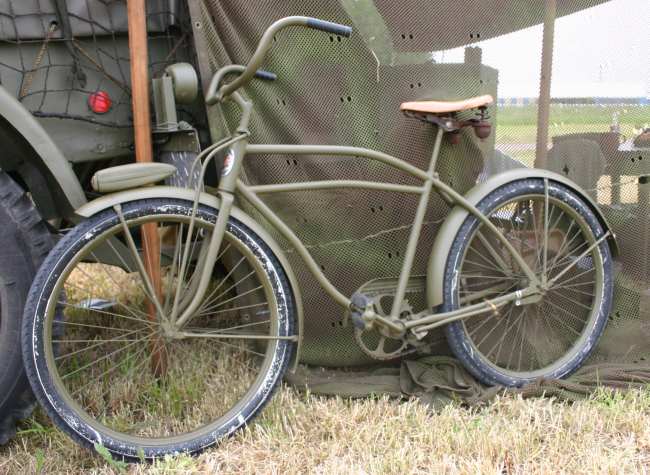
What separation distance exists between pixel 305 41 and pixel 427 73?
22.9 inches

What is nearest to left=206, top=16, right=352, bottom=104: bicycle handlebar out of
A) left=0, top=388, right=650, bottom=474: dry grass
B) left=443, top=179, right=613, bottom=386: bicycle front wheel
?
left=443, top=179, right=613, bottom=386: bicycle front wheel

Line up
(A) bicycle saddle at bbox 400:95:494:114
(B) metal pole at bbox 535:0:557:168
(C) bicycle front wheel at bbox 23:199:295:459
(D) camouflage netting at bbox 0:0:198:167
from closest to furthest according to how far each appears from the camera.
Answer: (C) bicycle front wheel at bbox 23:199:295:459 → (D) camouflage netting at bbox 0:0:198:167 → (A) bicycle saddle at bbox 400:95:494:114 → (B) metal pole at bbox 535:0:557:168

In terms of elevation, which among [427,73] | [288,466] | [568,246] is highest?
[427,73]

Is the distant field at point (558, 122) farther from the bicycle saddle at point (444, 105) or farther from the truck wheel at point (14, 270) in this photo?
the truck wheel at point (14, 270)

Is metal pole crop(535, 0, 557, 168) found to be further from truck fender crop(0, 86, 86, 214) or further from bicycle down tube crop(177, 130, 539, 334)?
truck fender crop(0, 86, 86, 214)

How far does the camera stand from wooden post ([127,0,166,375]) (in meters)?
3.18

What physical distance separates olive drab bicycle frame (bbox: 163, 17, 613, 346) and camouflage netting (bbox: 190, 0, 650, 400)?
5.9 inches

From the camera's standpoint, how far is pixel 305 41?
3.44 metres

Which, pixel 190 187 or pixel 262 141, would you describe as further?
pixel 262 141

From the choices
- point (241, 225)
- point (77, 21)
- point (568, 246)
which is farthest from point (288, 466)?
point (77, 21)

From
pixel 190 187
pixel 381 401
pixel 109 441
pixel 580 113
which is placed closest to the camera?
pixel 109 441

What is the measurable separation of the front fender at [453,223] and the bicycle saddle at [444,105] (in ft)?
1.17

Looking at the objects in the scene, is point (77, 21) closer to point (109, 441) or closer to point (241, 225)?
point (241, 225)

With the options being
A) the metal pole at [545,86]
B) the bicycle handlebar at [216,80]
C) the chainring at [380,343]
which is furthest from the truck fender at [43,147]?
the metal pole at [545,86]
